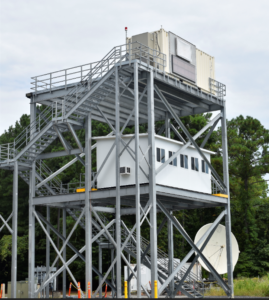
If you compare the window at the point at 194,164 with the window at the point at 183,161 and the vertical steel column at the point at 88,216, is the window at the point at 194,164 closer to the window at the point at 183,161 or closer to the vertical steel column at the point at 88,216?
the window at the point at 183,161

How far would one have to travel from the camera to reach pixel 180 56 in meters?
35.5

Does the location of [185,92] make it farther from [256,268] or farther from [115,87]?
[256,268]

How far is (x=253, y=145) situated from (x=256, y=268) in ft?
47.3

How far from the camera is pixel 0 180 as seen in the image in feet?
229

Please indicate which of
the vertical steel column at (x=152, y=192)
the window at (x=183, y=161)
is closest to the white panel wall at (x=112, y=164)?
the vertical steel column at (x=152, y=192)

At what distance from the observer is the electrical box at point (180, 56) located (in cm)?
3428

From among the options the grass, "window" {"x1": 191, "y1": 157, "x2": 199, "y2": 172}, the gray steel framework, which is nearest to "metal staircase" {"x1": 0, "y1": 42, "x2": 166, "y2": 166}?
the gray steel framework

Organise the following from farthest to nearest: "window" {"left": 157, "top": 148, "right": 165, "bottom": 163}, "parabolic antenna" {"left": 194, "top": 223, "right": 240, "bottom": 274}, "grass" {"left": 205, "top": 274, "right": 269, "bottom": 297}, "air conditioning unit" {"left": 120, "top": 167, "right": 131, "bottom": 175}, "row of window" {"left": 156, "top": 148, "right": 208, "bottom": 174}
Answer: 1. "parabolic antenna" {"left": 194, "top": 223, "right": 240, "bottom": 274}
2. "grass" {"left": 205, "top": 274, "right": 269, "bottom": 297}
3. "row of window" {"left": 156, "top": 148, "right": 208, "bottom": 174}
4. "window" {"left": 157, "top": 148, "right": 165, "bottom": 163}
5. "air conditioning unit" {"left": 120, "top": 167, "right": 131, "bottom": 175}

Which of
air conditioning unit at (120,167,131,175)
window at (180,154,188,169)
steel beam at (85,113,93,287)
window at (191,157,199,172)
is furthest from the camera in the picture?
window at (191,157,199,172)

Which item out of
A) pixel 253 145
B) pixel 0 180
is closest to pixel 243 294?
pixel 253 145

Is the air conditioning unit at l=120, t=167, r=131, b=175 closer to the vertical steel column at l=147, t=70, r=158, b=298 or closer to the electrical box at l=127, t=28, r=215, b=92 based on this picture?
the vertical steel column at l=147, t=70, r=158, b=298

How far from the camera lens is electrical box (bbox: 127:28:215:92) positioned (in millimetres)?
34281

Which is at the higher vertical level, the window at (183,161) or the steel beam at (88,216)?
the window at (183,161)

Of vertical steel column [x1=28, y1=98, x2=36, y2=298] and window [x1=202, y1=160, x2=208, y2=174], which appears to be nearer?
vertical steel column [x1=28, y1=98, x2=36, y2=298]
